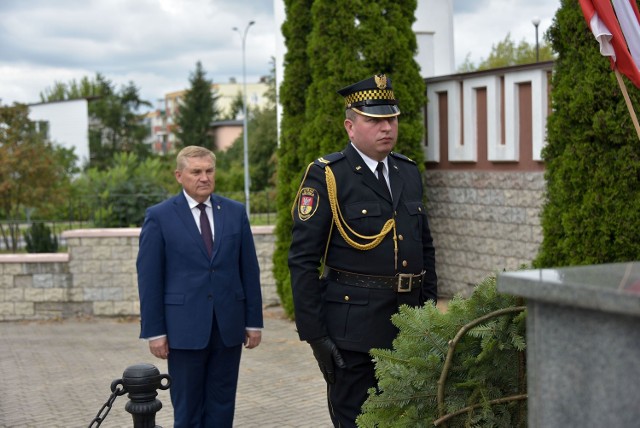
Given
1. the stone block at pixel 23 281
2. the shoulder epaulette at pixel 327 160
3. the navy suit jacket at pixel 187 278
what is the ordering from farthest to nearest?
1. the stone block at pixel 23 281
2. the navy suit jacket at pixel 187 278
3. the shoulder epaulette at pixel 327 160

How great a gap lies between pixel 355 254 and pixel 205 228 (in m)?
1.33

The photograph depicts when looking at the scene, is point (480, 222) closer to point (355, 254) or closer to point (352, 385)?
point (355, 254)

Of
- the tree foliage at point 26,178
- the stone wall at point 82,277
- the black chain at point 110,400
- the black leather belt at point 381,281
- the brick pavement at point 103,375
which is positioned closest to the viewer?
the black chain at point 110,400

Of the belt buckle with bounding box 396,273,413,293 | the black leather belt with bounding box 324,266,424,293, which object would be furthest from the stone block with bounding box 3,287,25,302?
the belt buckle with bounding box 396,273,413,293

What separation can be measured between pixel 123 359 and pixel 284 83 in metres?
4.10

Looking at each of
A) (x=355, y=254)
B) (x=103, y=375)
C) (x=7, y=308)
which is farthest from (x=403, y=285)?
(x=7, y=308)

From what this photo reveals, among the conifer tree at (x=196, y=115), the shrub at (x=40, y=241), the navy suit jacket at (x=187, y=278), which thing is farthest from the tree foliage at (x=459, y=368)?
the conifer tree at (x=196, y=115)

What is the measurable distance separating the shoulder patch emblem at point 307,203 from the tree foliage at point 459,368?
138cm

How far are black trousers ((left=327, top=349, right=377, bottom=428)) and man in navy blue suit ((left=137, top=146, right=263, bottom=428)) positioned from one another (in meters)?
1.15

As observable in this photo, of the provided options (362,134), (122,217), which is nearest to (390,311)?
(362,134)

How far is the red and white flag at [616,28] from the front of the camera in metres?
3.91

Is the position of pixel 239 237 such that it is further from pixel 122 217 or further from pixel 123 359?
pixel 122 217

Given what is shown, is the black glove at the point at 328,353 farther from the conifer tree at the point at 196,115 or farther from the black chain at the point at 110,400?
the conifer tree at the point at 196,115

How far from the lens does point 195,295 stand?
5.68m
